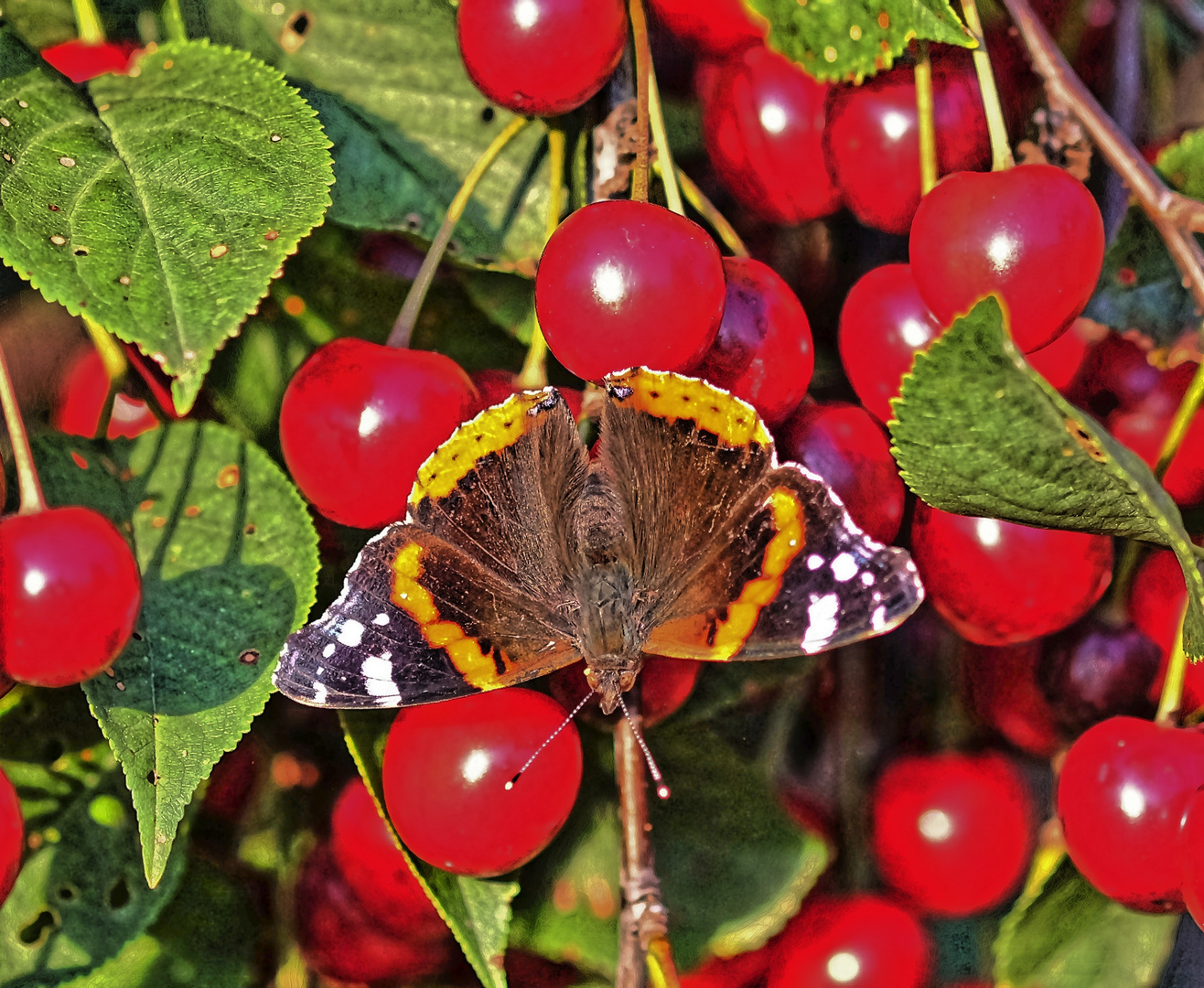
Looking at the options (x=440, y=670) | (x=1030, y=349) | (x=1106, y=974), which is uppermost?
(x=1030, y=349)

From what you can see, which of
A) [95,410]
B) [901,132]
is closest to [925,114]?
[901,132]

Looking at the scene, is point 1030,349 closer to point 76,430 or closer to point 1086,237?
point 1086,237

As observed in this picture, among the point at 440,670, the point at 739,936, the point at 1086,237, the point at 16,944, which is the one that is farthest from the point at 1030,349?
the point at 16,944

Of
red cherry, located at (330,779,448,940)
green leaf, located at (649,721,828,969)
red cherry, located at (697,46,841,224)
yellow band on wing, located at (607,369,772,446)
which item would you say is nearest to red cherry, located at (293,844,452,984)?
red cherry, located at (330,779,448,940)

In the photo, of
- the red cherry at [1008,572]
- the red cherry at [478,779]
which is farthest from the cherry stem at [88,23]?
the red cherry at [1008,572]

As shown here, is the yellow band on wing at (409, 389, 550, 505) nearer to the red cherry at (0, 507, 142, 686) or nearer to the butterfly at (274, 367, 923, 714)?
the butterfly at (274, 367, 923, 714)

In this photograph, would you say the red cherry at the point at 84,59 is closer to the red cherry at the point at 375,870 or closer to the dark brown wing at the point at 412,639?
the dark brown wing at the point at 412,639

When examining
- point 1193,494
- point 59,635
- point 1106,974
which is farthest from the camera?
point 1106,974
